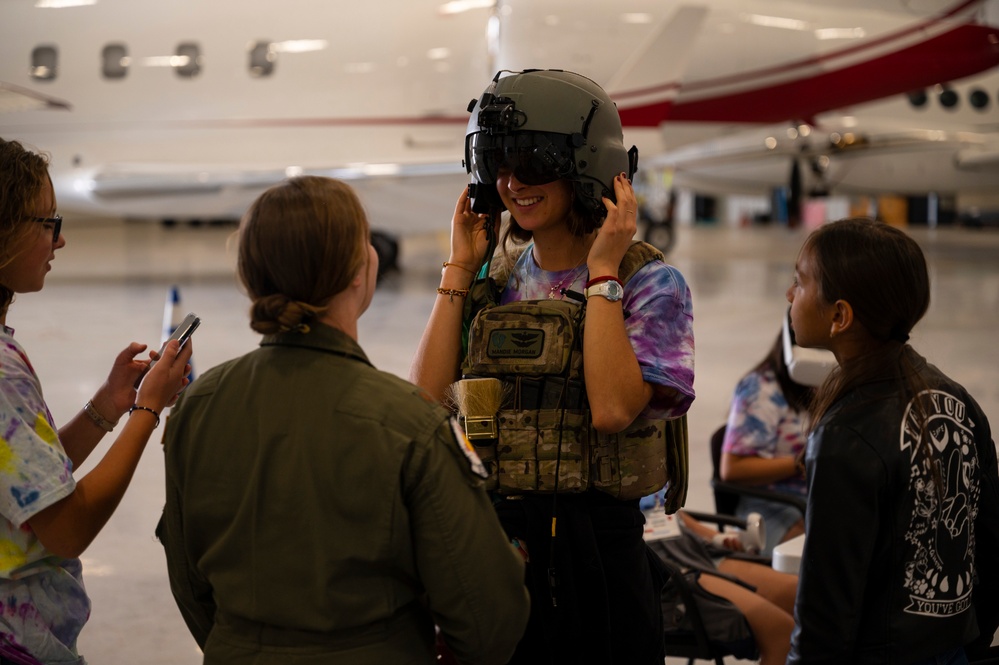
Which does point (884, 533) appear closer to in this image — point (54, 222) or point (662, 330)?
point (662, 330)

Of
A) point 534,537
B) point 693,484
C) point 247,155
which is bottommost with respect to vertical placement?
point 693,484

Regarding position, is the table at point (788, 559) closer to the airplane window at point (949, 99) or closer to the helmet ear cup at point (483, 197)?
the helmet ear cup at point (483, 197)

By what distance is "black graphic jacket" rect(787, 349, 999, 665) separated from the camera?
1938mm

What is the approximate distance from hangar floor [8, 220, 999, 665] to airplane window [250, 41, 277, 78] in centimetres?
270

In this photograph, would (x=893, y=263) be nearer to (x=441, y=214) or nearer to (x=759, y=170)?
(x=441, y=214)

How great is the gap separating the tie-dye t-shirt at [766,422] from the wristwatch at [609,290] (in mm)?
1590

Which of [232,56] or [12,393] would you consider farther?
[232,56]

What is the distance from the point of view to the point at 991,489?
213 centimetres

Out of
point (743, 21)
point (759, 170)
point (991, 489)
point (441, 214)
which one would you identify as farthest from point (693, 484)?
point (759, 170)

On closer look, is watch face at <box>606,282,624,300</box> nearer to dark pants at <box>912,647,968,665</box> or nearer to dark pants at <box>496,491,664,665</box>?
dark pants at <box>496,491,664,665</box>

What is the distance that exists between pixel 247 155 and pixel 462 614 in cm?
1197

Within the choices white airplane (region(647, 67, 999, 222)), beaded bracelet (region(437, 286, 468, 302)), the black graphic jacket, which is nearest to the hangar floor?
beaded bracelet (region(437, 286, 468, 302))

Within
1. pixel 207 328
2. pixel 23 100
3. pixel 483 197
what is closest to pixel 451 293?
pixel 483 197

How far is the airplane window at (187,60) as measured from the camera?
12.4m
